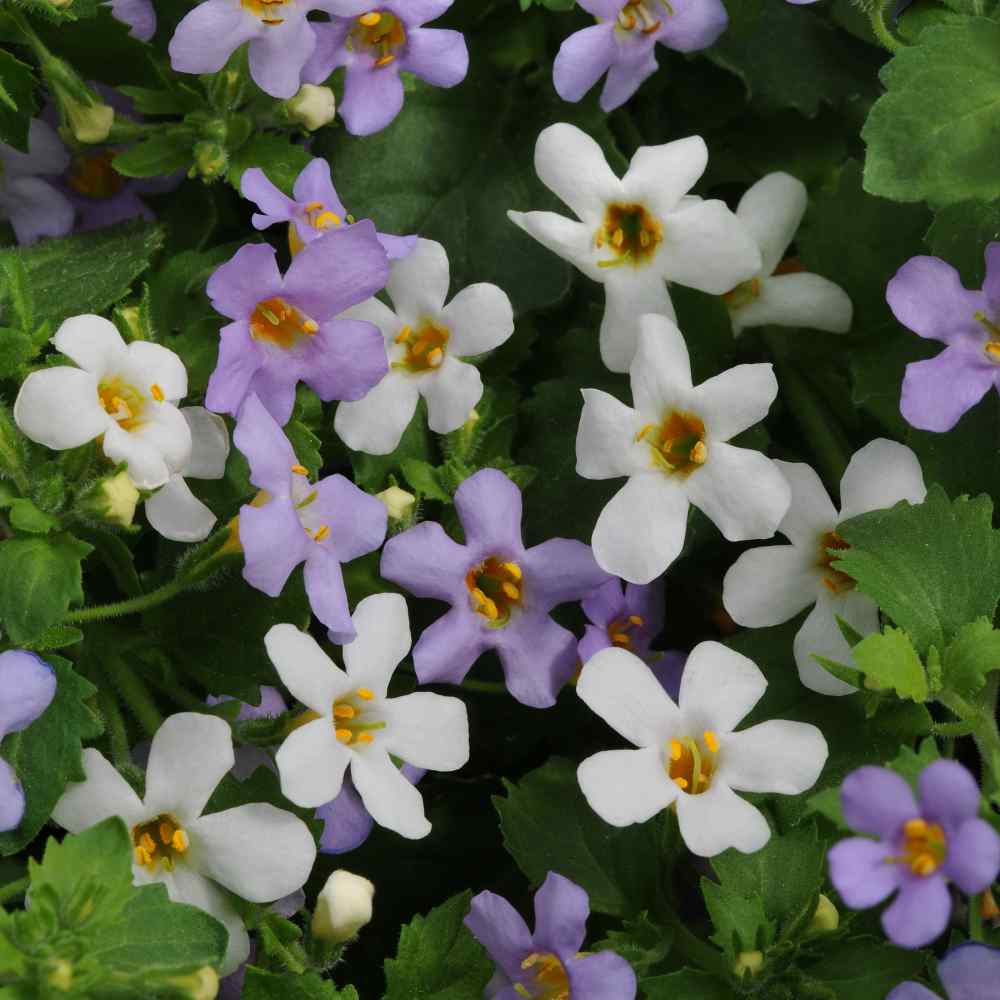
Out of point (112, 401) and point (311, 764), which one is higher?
point (112, 401)

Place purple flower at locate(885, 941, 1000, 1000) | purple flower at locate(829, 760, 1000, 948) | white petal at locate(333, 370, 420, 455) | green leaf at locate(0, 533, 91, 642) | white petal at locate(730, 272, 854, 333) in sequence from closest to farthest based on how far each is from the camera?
1. purple flower at locate(829, 760, 1000, 948)
2. purple flower at locate(885, 941, 1000, 1000)
3. green leaf at locate(0, 533, 91, 642)
4. white petal at locate(333, 370, 420, 455)
5. white petal at locate(730, 272, 854, 333)

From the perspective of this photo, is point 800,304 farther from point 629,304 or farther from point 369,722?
point 369,722

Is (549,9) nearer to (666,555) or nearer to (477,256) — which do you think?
(477,256)

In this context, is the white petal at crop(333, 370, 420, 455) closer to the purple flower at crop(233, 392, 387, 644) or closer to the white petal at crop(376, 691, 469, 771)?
the purple flower at crop(233, 392, 387, 644)

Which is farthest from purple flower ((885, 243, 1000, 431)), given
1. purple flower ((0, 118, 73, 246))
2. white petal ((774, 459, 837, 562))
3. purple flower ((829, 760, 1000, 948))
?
purple flower ((0, 118, 73, 246))

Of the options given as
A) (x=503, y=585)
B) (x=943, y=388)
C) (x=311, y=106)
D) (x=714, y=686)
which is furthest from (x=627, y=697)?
(x=311, y=106)
